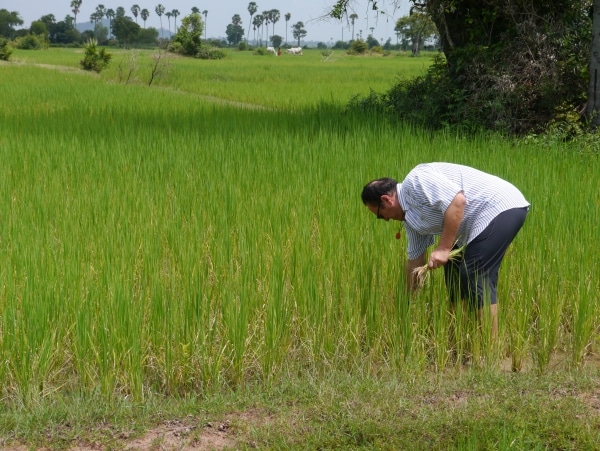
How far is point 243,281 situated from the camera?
399 cm

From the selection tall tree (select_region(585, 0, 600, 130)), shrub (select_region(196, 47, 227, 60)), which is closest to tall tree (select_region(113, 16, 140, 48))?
shrub (select_region(196, 47, 227, 60))

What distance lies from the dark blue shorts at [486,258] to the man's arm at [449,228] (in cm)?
17

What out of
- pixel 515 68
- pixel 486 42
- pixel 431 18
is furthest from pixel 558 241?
pixel 431 18

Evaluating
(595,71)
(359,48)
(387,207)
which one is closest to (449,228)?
(387,207)

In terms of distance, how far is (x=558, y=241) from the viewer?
463 centimetres

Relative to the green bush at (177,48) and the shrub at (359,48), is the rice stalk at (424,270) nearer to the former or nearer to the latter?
the green bush at (177,48)

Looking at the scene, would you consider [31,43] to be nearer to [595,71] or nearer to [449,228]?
[595,71]

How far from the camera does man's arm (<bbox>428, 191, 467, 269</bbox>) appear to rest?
3.70m

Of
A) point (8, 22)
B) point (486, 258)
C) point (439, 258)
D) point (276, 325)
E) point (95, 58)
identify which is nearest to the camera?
point (439, 258)

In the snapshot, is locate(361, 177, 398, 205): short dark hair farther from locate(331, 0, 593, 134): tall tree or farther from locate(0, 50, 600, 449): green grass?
locate(331, 0, 593, 134): tall tree

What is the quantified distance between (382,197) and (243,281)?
797 millimetres

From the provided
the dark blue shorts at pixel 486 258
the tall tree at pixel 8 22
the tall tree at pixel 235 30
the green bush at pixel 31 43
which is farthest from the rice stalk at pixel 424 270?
the tall tree at pixel 235 30

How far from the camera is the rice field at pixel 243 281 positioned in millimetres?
3662

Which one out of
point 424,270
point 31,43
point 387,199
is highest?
point 31,43
